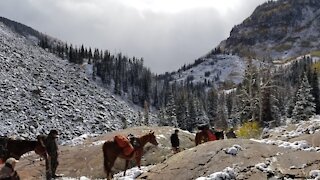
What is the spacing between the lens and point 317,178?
1482 cm

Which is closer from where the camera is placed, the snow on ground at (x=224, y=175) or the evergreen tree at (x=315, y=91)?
the snow on ground at (x=224, y=175)

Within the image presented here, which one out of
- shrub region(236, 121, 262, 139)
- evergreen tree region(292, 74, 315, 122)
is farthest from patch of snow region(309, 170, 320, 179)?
evergreen tree region(292, 74, 315, 122)

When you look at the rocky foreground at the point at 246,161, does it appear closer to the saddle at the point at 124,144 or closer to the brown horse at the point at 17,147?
the saddle at the point at 124,144

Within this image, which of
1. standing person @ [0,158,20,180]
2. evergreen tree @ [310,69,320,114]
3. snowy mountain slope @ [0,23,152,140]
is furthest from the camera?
snowy mountain slope @ [0,23,152,140]

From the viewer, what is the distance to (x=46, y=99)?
108 meters

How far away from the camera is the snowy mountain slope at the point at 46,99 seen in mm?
93188

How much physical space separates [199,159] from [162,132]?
17494mm

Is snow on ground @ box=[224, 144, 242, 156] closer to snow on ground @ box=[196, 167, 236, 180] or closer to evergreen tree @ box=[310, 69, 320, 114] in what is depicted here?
snow on ground @ box=[196, 167, 236, 180]

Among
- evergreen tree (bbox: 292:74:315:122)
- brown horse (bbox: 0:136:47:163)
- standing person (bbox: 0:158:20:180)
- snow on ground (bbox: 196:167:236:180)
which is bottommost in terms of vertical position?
snow on ground (bbox: 196:167:236:180)

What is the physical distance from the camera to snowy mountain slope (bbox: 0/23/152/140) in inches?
3669

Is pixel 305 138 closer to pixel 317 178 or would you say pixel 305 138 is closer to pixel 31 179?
pixel 317 178

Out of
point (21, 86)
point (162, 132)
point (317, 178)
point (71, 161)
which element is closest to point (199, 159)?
point (317, 178)

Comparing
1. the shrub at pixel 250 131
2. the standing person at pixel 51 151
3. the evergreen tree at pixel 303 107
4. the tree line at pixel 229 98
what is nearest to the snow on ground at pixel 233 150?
the standing person at pixel 51 151

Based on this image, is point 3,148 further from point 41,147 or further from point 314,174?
point 314,174
